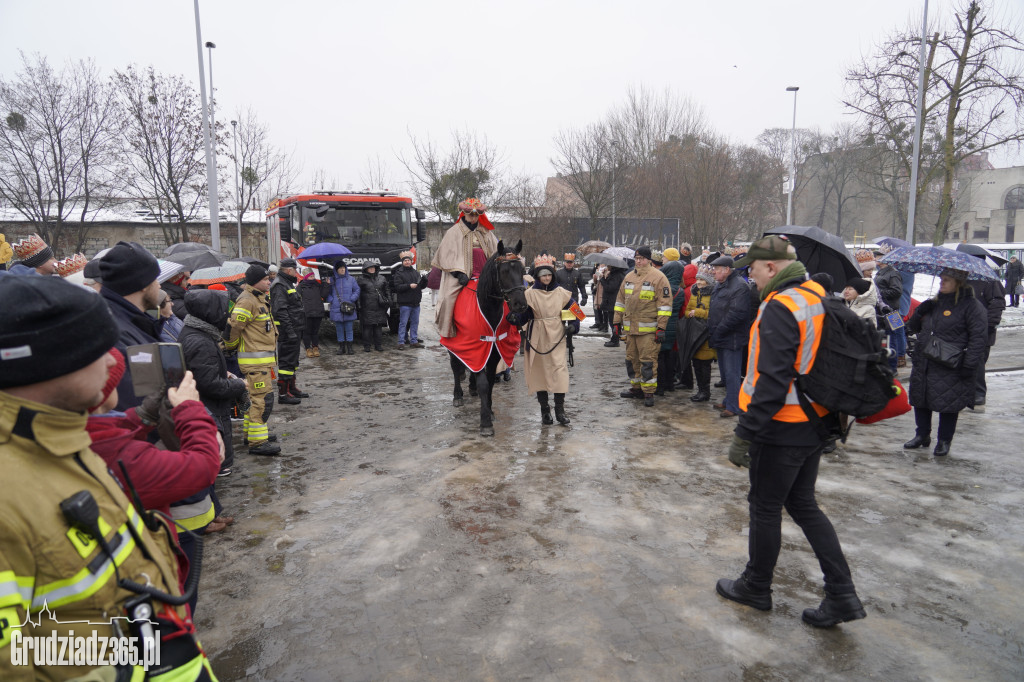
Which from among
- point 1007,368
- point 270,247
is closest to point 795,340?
point 1007,368

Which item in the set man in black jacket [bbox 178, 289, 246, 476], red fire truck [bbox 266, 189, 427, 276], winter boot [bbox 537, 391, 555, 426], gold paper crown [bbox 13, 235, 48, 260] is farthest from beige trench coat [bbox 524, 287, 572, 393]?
red fire truck [bbox 266, 189, 427, 276]

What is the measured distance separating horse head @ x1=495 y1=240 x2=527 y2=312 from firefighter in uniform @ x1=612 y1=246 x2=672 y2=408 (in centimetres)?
183

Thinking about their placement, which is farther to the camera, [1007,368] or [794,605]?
[1007,368]

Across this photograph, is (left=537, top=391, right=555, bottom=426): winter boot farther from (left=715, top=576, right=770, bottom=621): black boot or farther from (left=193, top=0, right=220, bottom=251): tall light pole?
(left=193, top=0, right=220, bottom=251): tall light pole

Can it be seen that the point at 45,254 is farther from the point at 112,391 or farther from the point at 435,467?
the point at 112,391

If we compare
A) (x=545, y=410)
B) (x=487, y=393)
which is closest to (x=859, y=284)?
(x=545, y=410)

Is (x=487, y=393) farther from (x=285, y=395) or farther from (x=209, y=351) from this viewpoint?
(x=209, y=351)

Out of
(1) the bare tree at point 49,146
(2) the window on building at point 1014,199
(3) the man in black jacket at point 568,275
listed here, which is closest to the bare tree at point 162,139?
(1) the bare tree at point 49,146

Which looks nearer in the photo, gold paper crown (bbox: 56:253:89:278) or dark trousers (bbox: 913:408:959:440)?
dark trousers (bbox: 913:408:959:440)

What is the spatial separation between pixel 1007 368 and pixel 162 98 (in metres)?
21.5

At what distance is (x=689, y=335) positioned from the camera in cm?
798

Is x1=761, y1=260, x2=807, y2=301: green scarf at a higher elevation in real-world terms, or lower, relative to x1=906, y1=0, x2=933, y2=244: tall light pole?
lower

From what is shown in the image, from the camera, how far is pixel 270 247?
16219mm

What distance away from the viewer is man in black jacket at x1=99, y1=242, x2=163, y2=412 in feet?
9.23
